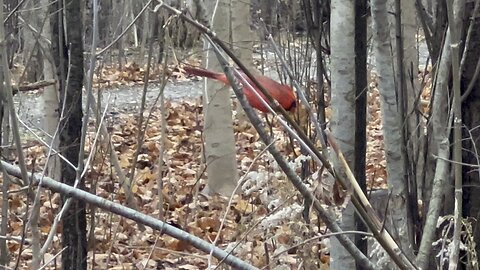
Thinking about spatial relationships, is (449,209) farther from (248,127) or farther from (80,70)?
(248,127)

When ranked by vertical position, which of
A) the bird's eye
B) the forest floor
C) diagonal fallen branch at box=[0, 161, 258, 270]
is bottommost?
the forest floor

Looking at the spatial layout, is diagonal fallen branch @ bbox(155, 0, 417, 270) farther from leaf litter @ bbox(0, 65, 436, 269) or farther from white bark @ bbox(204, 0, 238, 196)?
white bark @ bbox(204, 0, 238, 196)

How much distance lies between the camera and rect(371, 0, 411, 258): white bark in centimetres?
242

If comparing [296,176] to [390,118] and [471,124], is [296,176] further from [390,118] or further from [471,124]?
[471,124]

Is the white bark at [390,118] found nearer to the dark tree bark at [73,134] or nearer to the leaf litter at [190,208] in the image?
the leaf litter at [190,208]

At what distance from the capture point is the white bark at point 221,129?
667 cm

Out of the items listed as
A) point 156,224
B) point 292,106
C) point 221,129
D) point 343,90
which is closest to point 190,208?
point 221,129

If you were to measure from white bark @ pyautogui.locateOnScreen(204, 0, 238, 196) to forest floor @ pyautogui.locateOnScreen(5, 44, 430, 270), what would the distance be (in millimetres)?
211

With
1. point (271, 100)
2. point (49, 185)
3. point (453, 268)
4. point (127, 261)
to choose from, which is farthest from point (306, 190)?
point (127, 261)

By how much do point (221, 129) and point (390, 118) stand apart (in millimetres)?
4406

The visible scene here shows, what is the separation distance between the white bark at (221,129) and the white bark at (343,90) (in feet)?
13.5

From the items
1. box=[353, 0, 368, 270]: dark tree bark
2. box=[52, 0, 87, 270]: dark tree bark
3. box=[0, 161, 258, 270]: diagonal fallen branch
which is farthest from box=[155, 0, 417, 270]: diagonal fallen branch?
box=[52, 0, 87, 270]: dark tree bark

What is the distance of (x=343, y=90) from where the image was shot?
99.0 inches

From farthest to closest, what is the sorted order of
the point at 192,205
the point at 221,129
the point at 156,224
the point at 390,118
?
the point at 221,129, the point at 192,205, the point at 390,118, the point at 156,224
